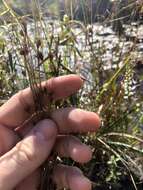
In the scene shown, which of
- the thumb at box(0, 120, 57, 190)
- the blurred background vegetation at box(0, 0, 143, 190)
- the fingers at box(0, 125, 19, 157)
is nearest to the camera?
the thumb at box(0, 120, 57, 190)

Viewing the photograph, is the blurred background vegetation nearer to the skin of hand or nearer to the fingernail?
the skin of hand

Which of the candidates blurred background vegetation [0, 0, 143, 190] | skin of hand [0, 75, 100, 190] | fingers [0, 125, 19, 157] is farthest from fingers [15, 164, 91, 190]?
blurred background vegetation [0, 0, 143, 190]

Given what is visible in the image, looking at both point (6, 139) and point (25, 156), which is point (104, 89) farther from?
point (25, 156)

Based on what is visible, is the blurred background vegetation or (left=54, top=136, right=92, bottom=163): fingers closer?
(left=54, top=136, right=92, bottom=163): fingers

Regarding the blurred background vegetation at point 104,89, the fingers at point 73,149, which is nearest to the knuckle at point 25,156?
the fingers at point 73,149

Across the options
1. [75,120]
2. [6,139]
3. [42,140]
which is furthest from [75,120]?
[6,139]
